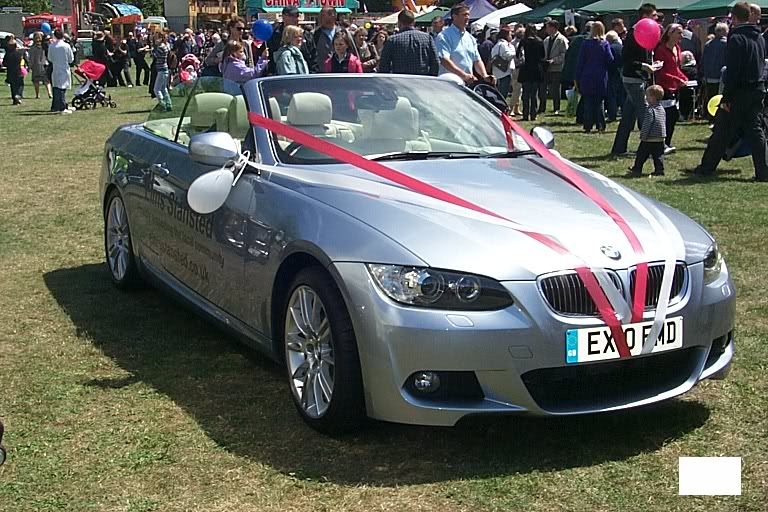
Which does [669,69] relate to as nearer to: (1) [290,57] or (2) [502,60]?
(1) [290,57]

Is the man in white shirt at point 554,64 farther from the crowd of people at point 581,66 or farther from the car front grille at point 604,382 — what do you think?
the car front grille at point 604,382

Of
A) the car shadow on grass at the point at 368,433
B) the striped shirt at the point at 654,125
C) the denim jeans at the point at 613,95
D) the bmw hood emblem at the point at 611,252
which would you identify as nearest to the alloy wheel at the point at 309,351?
the car shadow on grass at the point at 368,433

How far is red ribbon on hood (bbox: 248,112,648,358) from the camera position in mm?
3953

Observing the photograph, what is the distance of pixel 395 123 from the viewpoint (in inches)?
216

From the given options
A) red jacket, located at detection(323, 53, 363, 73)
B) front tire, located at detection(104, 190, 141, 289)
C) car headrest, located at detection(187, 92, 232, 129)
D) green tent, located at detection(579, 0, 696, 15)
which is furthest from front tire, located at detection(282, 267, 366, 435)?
green tent, located at detection(579, 0, 696, 15)

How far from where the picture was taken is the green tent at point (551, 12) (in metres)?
33.4

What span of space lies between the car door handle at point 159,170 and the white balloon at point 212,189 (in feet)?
2.76

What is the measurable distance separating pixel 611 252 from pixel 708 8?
21614 millimetres

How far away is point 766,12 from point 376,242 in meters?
22.2

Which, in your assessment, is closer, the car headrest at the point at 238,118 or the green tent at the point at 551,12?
the car headrest at the point at 238,118

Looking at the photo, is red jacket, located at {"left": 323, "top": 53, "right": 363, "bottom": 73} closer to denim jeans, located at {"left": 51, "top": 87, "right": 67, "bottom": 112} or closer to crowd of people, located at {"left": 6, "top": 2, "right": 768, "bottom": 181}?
crowd of people, located at {"left": 6, "top": 2, "right": 768, "bottom": 181}

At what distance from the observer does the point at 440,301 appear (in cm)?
396

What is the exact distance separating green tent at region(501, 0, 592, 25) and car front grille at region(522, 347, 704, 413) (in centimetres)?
3012

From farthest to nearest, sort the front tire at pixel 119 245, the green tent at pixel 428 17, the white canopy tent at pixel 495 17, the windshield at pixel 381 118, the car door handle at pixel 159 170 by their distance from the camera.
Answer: the green tent at pixel 428 17 < the white canopy tent at pixel 495 17 < the front tire at pixel 119 245 < the car door handle at pixel 159 170 < the windshield at pixel 381 118
